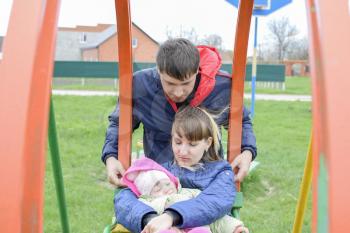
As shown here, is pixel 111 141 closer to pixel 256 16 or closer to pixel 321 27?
pixel 321 27

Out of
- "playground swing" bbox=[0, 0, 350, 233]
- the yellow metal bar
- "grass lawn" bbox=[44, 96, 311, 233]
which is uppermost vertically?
"playground swing" bbox=[0, 0, 350, 233]

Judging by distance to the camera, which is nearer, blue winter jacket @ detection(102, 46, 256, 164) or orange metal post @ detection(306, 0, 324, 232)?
orange metal post @ detection(306, 0, 324, 232)

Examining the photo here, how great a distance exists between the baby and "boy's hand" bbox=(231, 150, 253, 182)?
0.40 meters

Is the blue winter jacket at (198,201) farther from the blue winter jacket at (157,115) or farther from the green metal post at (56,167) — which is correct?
the green metal post at (56,167)

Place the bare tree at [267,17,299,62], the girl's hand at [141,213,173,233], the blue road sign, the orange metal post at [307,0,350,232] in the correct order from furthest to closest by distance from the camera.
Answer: the bare tree at [267,17,299,62], the blue road sign, the girl's hand at [141,213,173,233], the orange metal post at [307,0,350,232]

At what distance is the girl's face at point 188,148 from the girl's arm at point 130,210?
0.81ft

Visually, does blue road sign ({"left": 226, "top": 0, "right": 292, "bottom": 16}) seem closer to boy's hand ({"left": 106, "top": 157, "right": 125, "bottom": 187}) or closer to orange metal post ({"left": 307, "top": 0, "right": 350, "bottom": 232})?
boy's hand ({"left": 106, "top": 157, "right": 125, "bottom": 187})

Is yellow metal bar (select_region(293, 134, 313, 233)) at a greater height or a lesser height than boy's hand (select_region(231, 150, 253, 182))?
lesser

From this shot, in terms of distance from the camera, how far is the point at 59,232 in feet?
12.4

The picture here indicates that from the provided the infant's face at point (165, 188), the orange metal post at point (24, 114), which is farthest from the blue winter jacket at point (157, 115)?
the orange metal post at point (24, 114)

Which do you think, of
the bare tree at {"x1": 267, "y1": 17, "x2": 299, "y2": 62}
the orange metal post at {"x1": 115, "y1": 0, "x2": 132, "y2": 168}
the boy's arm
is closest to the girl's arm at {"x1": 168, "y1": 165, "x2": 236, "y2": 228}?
the boy's arm

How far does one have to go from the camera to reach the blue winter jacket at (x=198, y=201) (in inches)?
70.6

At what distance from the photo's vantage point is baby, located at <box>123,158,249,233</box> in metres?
1.91

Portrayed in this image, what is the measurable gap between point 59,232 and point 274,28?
90.9 ft
